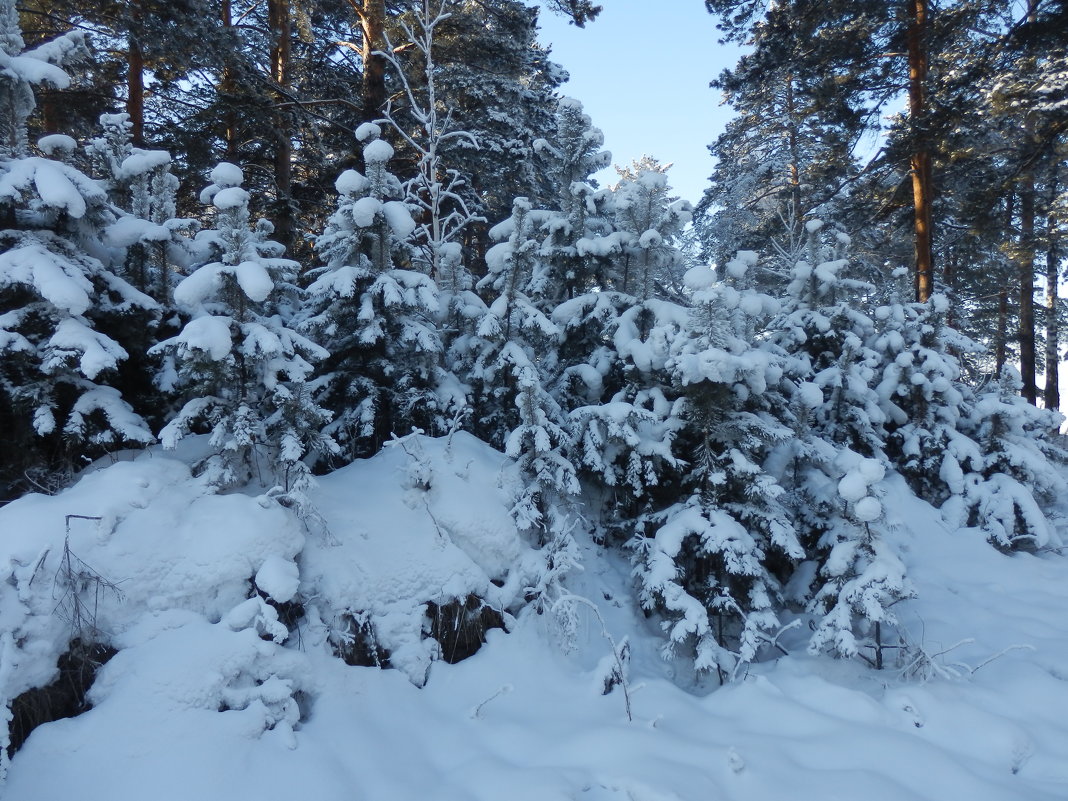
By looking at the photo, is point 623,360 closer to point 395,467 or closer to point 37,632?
point 395,467

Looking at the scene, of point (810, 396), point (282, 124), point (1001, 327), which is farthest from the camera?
point (1001, 327)

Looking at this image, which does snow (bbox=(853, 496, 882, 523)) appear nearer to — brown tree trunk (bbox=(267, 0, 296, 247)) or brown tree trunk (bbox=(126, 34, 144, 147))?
brown tree trunk (bbox=(267, 0, 296, 247))

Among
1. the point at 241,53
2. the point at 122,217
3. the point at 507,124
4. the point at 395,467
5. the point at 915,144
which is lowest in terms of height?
the point at 395,467

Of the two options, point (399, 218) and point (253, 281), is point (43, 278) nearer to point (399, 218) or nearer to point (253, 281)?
point (253, 281)

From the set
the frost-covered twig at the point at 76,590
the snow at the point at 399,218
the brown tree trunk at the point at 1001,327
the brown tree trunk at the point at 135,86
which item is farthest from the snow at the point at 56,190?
the brown tree trunk at the point at 1001,327

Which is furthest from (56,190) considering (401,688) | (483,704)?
(483,704)

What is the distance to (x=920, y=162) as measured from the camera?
1067cm

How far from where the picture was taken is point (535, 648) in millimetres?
5082

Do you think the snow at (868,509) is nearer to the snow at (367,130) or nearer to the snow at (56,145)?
the snow at (367,130)

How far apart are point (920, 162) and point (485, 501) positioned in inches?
410

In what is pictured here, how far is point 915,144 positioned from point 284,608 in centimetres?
1141

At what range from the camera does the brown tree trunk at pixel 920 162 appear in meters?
10.4

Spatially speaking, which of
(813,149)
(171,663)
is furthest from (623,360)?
(813,149)

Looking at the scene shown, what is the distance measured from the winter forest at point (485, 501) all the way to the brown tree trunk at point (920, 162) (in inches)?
36.2
